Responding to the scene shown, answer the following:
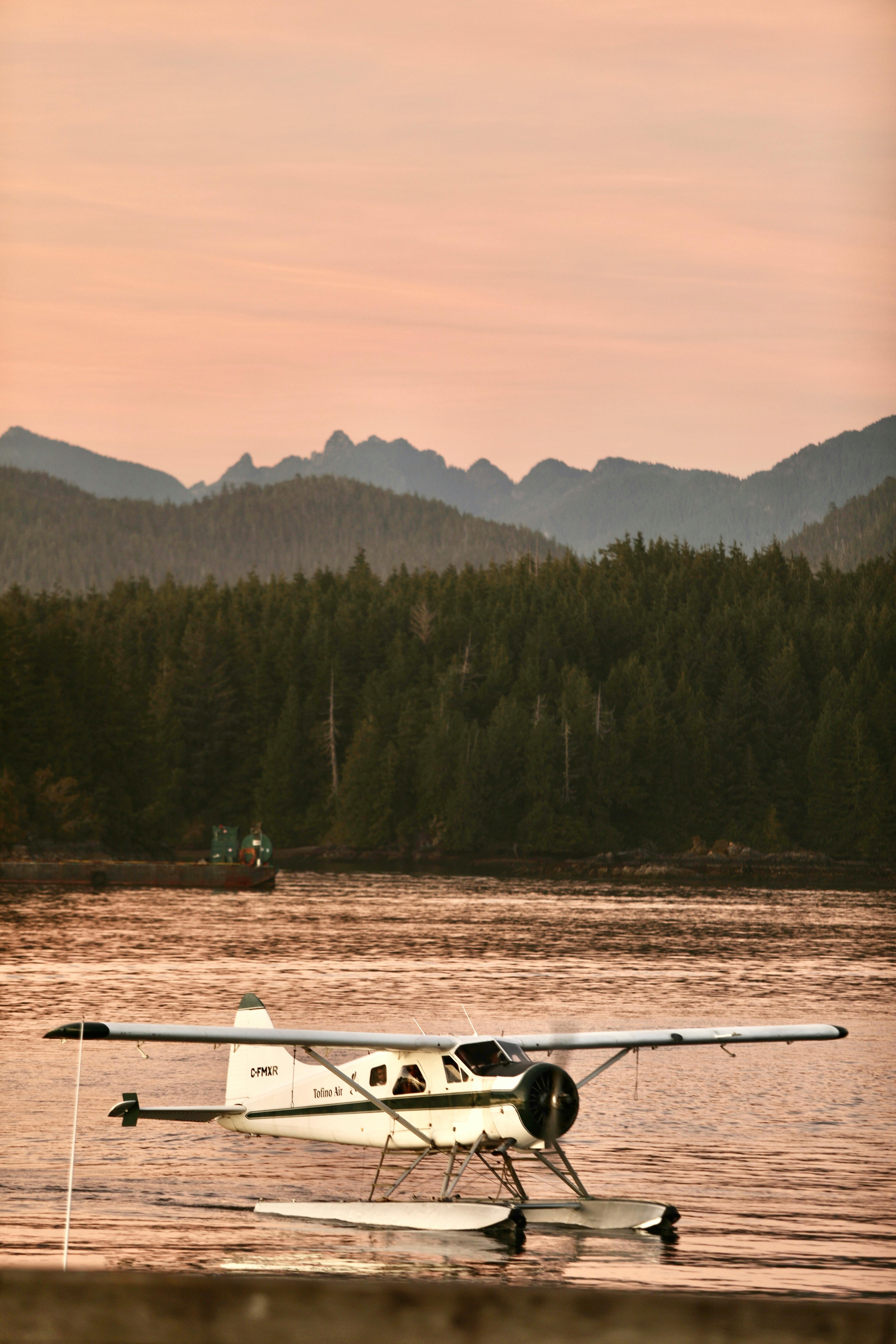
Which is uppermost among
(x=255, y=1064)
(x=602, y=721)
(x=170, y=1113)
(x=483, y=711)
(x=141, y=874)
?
(x=483, y=711)

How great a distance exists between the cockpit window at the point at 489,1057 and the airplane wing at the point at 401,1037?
0.16 metres

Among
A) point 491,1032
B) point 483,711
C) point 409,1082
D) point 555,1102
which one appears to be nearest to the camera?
point 555,1102

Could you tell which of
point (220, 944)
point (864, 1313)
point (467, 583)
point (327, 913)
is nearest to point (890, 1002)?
point (220, 944)

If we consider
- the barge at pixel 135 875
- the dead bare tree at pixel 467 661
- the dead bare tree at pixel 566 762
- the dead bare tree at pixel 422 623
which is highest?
the dead bare tree at pixel 422 623

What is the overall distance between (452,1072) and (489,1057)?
43cm

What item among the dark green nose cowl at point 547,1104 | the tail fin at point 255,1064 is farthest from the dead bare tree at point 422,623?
the dark green nose cowl at point 547,1104

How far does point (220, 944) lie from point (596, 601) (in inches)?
4057

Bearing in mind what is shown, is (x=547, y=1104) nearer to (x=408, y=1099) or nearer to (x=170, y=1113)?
(x=408, y=1099)

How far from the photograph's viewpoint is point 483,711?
146 m

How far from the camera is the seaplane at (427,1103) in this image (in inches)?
524

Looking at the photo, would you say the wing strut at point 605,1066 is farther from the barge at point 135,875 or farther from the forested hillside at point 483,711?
the forested hillside at point 483,711

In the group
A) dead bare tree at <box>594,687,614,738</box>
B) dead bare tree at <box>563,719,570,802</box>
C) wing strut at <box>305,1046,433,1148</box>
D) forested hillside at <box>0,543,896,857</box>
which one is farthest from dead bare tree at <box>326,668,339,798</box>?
wing strut at <box>305,1046,433,1148</box>

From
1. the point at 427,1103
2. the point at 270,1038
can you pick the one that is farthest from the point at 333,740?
the point at 427,1103

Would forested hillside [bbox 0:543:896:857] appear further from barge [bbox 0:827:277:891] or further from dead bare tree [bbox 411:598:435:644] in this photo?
barge [bbox 0:827:277:891]
